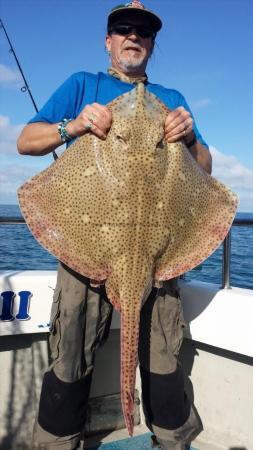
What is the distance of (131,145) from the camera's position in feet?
7.48

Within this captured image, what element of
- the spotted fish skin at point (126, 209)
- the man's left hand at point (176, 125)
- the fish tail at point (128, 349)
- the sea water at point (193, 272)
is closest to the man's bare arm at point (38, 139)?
the spotted fish skin at point (126, 209)

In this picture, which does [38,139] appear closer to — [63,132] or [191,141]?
[63,132]

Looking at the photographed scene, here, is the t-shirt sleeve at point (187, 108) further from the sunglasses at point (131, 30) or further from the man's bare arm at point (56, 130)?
the man's bare arm at point (56, 130)

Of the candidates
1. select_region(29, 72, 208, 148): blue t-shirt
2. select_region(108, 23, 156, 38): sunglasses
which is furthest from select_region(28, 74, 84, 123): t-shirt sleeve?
select_region(108, 23, 156, 38): sunglasses

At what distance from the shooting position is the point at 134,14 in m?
2.87

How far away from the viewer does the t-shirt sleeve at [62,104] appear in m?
2.77

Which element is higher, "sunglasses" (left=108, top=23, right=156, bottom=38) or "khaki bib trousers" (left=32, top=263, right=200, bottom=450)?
"sunglasses" (left=108, top=23, right=156, bottom=38)

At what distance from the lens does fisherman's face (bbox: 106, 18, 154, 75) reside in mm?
2916

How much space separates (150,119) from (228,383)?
93.6 inches

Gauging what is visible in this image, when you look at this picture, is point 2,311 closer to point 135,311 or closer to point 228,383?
point 135,311

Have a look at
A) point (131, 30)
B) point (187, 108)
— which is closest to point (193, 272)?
point (187, 108)

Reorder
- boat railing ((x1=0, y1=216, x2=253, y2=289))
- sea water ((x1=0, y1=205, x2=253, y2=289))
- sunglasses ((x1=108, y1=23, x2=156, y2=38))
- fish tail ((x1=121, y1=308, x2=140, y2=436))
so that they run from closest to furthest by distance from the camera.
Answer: fish tail ((x1=121, y1=308, x2=140, y2=436)), sunglasses ((x1=108, y1=23, x2=156, y2=38)), boat railing ((x1=0, y1=216, x2=253, y2=289)), sea water ((x1=0, y1=205, x2=253, y2=289))

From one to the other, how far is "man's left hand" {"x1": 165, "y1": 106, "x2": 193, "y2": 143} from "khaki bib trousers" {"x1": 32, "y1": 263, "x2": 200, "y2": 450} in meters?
1.04

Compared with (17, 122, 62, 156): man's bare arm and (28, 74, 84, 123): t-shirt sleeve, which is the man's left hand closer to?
(17, 122, 62, 156): man's bare arm
